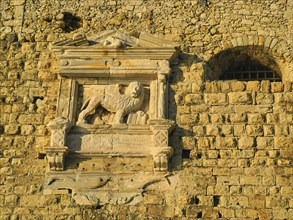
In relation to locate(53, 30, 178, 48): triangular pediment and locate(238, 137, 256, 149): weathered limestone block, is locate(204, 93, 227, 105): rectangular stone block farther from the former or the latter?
locate(53, 30, 178, 48): triangular pediment

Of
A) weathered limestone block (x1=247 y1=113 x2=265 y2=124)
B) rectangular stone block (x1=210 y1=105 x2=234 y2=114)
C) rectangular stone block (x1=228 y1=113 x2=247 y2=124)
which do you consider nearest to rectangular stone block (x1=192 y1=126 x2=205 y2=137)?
rectangular stone block (x1=210 y1=105 x2=234 y2=114)

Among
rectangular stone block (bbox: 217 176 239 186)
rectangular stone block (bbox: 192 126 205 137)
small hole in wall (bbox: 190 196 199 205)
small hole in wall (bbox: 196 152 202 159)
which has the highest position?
rectangular stone block (bbox: 192 126 205 137)

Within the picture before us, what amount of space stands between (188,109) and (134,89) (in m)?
0.82

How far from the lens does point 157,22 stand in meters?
9.45

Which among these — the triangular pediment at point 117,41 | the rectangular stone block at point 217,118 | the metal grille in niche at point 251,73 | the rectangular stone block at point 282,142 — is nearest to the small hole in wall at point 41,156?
the triangular pediment at point 117,41

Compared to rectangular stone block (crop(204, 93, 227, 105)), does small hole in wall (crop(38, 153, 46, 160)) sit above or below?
below

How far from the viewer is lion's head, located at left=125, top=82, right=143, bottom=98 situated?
8664mm

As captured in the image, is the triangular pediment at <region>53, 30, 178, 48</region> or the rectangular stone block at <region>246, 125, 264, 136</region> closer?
the rectangular stone block at <region>246, 125, 264, 136</region>

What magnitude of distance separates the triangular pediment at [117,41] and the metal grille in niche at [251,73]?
1189 millimetres

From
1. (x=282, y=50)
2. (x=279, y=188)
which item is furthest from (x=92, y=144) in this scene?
(x=282, y=50)

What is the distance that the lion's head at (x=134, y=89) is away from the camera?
28.4 feet

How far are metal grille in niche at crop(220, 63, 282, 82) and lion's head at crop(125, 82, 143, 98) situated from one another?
1.58 m

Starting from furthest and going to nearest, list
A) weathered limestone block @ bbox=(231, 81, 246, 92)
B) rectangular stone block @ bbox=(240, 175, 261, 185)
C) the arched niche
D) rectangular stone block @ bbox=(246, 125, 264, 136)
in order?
the arched niche < weathered limestone block @ bbox=(231, 81, 246, 92) < rectangular stone block @ bbox=(246, 125, 264, 136) < rectangular stone block @ bbox=(240, 175, 261, 185)

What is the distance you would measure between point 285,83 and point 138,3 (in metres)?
2.66
